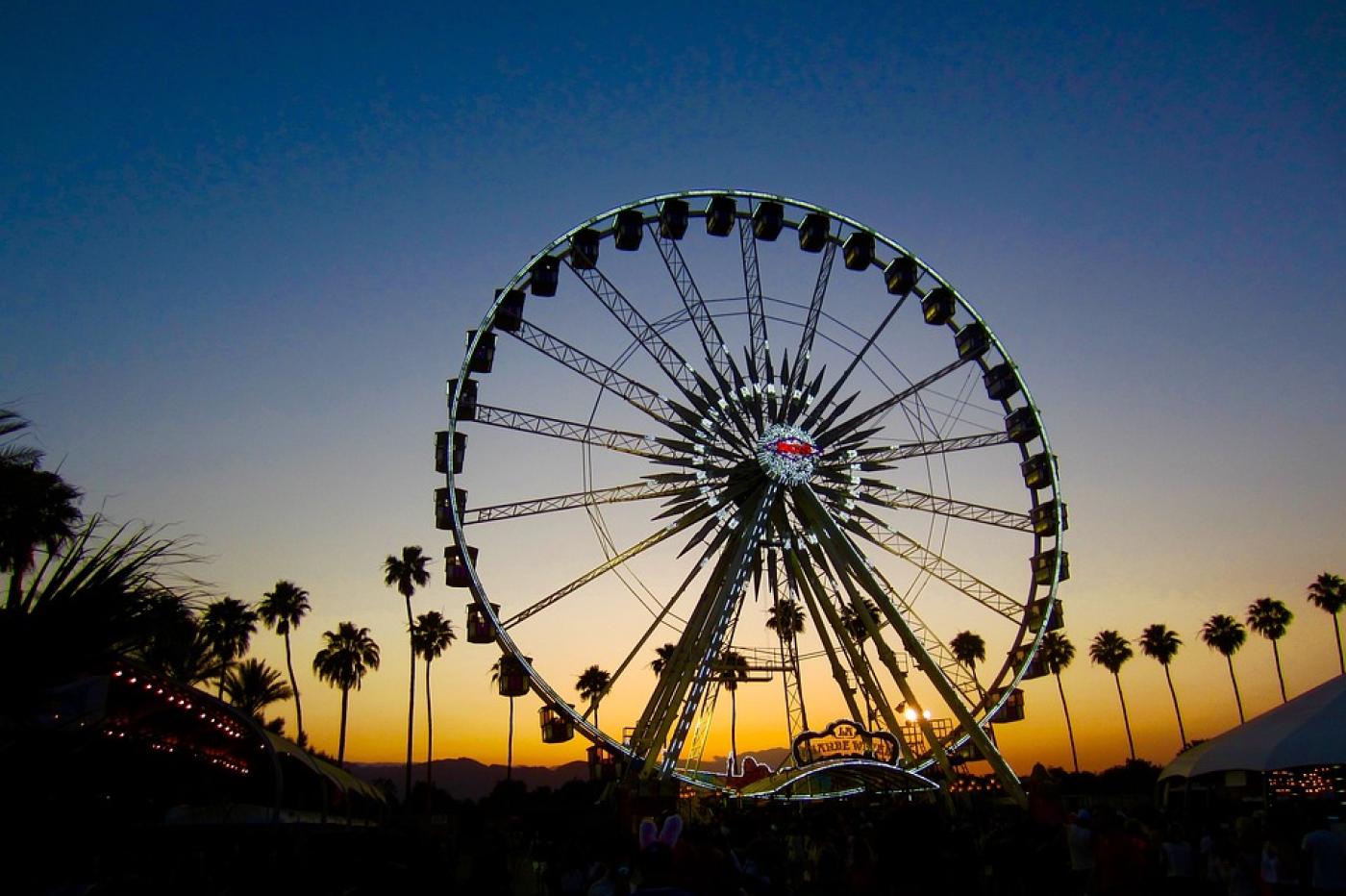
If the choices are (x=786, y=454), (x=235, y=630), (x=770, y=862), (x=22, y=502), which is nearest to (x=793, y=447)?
(x=786, y=454)

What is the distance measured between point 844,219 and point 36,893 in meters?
29.5

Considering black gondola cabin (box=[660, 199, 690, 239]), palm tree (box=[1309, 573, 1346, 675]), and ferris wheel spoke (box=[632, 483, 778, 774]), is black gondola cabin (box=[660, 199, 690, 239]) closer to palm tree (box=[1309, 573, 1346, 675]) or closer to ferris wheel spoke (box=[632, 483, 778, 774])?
ferris wheel spoke (box=[632, 483, 778, 774])

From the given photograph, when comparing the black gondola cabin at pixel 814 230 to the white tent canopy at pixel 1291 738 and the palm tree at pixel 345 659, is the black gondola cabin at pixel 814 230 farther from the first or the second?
the palm tree at pixel 345 659

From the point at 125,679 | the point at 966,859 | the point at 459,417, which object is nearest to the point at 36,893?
the point at 966,859

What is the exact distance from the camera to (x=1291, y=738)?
17922 millimetres

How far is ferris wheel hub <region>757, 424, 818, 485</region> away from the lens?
89.9 ft

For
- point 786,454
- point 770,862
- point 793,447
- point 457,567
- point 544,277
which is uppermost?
point 544,277

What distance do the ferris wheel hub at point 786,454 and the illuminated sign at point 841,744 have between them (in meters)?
8.43

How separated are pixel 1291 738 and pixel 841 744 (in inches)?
537

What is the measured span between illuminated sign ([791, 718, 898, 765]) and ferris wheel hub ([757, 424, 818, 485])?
27.7ft

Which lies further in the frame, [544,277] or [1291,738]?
[544,277]

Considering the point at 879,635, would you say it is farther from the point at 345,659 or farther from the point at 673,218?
the point at 345,659

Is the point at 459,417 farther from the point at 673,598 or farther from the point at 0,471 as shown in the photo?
the point at 0,471

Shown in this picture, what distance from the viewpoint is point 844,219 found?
3127cm
